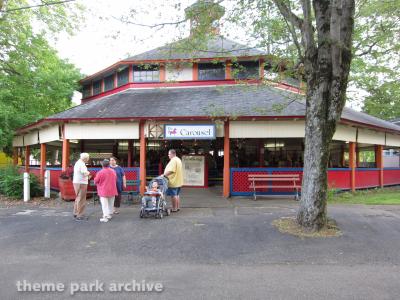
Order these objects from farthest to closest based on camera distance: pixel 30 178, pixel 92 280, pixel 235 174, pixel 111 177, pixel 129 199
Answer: pixel 30 178
pixel 235 174
pixel 129 199
pixel 111 177
pixel 92 280

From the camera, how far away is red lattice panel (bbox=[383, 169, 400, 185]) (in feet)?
57.8

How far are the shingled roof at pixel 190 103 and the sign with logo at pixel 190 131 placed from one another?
42 cm

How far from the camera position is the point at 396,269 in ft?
17.7

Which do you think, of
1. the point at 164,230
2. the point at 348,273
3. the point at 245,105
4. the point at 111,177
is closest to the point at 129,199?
the point at 111,177

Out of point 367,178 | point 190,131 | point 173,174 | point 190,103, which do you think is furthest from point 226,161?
point 367,178

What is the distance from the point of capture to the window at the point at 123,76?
17.5 metres

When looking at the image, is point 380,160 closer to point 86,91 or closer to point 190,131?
point 190,131

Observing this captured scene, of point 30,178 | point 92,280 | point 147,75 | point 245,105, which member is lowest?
point 92,280

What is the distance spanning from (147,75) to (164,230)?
11.1 meters

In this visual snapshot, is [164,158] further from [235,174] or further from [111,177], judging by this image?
[111,177]

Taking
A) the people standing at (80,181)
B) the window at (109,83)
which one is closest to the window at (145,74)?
the window at (109,83)

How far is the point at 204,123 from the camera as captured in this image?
12.7 meters

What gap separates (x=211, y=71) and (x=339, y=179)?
25.4 feet

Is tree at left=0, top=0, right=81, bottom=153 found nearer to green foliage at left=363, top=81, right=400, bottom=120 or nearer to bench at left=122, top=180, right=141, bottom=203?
bench at left=122, top=180, right=141, bottom=203
